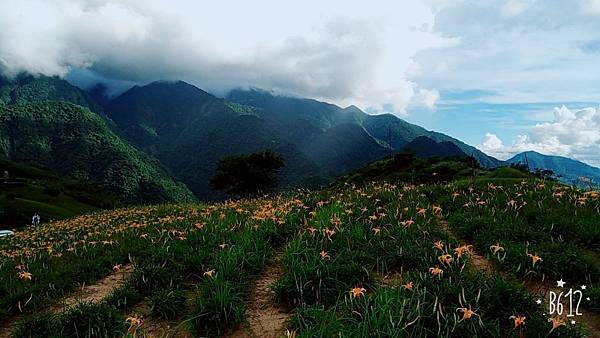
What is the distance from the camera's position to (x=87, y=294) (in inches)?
265

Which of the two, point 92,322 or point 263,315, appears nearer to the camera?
point 92,322

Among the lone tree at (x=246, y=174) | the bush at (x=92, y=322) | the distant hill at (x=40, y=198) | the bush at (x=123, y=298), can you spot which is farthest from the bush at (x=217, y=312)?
the distant hill at (x=40, y=198)

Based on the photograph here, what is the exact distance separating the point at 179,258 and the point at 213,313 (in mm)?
2373

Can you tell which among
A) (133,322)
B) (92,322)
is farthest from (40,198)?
(133,322)

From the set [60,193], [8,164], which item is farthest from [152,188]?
[60,193]

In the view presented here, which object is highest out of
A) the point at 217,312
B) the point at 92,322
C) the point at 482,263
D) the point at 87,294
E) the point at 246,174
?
the point at 482,263

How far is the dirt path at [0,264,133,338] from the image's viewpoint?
5.90 meters

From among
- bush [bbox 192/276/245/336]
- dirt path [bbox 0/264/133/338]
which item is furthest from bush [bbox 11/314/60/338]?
bush [bbox 192/276/245/336]

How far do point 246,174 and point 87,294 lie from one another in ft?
156

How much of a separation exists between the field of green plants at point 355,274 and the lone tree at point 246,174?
1737 inches

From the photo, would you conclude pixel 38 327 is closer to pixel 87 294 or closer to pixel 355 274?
pixel 87 294

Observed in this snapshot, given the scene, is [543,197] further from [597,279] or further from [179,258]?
[179,258]

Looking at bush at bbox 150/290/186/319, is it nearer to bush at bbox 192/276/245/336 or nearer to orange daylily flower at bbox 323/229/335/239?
bush at bbox 192/276/245/336

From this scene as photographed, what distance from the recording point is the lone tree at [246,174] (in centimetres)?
5359
